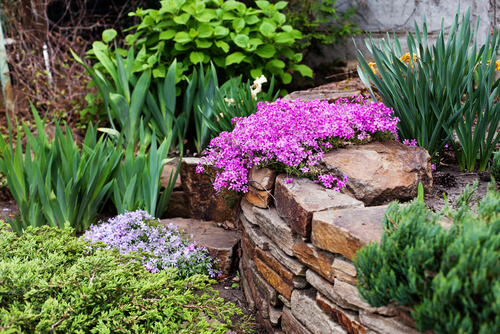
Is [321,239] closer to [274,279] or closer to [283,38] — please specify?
[274,279]

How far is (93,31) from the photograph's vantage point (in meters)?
5.83

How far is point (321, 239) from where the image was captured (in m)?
1.61

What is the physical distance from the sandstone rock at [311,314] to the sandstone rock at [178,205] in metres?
1.60

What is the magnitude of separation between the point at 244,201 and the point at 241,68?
7.09 ft

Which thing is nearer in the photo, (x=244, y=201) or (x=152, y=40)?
(x=244, y=201)

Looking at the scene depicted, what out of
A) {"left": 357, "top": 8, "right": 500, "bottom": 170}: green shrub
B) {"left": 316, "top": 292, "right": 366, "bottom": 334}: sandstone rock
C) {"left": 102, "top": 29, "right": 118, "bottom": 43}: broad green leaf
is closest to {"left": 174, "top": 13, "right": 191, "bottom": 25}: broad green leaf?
{"left": 102, "top": 29, "right": 118, "bottom": 43}: broad green leaf

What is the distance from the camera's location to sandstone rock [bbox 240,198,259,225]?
2.26 metres

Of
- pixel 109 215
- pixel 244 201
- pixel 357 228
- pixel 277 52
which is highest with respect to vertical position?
pixel 277 52

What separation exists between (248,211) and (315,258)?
689 mm

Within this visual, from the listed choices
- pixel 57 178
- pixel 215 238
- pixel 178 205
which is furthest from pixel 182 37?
pixel 215 238

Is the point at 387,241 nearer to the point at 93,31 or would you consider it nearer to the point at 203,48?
the point at 203,48

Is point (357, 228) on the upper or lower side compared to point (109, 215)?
upper

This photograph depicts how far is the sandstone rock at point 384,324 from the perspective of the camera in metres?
1.27

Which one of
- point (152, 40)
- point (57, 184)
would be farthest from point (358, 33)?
point (57, 184)
